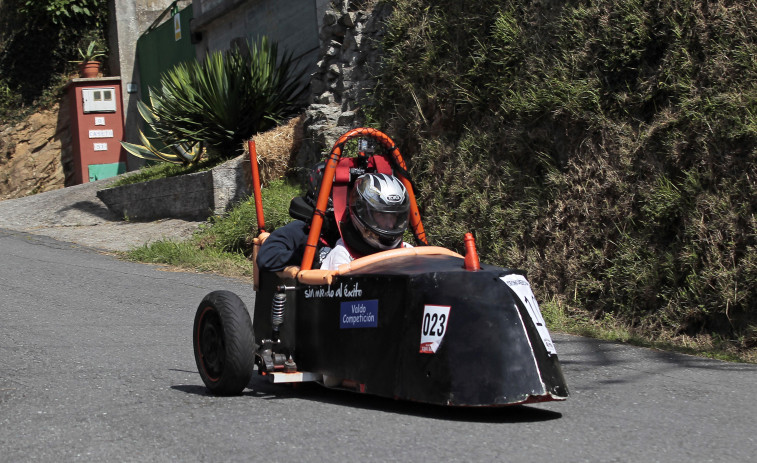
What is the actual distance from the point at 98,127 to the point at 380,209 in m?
20.8

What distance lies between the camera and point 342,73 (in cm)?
1352

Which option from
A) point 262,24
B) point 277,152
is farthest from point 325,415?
point 262,24

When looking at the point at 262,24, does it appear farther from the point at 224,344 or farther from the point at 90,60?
the point at 224,344

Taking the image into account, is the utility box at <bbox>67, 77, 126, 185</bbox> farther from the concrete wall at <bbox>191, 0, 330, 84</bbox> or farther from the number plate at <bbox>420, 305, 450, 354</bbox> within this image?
the number plate at <bbox>420, 305, 450, 354</bbox>

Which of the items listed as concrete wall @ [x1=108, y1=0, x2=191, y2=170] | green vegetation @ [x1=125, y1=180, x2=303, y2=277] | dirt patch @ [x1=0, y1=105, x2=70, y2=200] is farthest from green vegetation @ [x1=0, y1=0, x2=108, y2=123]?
green vegetation @ [x1=125, y1=180, x2=303, y2=277]

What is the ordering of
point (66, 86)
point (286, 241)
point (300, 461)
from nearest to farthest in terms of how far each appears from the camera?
1. point (300, 461)
2. point (286, 241)
3. point (66, 86)

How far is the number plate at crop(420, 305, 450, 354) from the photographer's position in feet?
14.7

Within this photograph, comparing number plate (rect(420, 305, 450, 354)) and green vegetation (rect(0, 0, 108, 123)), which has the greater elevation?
green vegetation (rect(0, 0, 108, 123))

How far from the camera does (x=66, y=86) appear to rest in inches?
1001

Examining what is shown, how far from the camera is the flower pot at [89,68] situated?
973 inches

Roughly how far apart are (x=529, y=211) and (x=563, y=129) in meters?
0.89

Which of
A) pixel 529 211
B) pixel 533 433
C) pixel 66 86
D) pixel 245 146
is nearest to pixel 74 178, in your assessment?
pixel 66 86

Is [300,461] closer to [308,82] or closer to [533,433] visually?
[533,433]

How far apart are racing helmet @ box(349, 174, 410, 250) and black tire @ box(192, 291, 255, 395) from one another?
2.78ft
